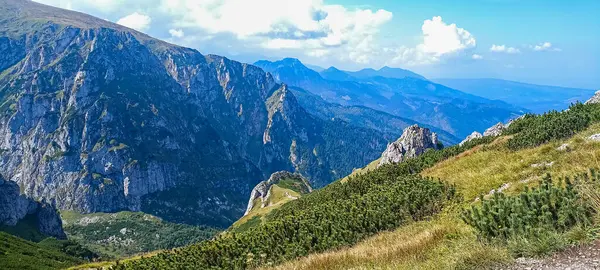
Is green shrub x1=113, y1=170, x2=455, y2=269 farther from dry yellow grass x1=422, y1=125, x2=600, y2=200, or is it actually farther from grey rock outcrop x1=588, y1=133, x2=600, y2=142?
grey rock outcrop x1=588, y1=133, x2=600, y2=142

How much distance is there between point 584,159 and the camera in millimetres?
17188

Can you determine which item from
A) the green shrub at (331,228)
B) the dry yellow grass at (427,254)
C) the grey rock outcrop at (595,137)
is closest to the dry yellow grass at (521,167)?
the grey rock outcrop at (595,137)

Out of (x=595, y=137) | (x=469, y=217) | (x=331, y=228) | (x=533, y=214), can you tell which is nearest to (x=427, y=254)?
(x=469, y=217)

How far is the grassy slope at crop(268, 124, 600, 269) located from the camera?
9.41 metres

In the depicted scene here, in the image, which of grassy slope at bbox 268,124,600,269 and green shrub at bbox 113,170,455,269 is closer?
grassy slope at bbox 268,124,600,269

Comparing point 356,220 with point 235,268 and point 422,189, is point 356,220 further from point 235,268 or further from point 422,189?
point 235,268

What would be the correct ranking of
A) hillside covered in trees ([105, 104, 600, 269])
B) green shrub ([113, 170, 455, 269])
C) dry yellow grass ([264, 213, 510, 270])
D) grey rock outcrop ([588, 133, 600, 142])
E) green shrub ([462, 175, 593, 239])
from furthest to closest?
grey rock outcrop ([588, 133, 600, 142]) → green shrub ([113, 170, 455, 269]) → green shrub ([462, 175, 593, 239]) → hillside covered in trees ([105, 104, 600, 269]) → dry yellow grass ([264, 213, 510, 270])

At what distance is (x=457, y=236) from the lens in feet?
39.1

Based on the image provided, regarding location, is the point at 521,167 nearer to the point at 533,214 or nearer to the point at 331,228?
the point at 331,228

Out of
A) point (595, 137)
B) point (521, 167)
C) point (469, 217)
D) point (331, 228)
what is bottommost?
point (331, 228)

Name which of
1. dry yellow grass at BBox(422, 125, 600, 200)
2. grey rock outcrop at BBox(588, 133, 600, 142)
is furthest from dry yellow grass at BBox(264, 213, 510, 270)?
grey rock outcrop at BBox(588, 133, 600, 142)

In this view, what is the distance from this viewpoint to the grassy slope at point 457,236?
9.41 m

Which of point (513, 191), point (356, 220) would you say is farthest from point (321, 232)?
point (513, 191)

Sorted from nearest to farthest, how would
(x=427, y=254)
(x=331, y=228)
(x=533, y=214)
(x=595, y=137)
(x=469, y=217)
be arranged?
1. (x=533, y=214)
2. (x=427, y=254)
3. (x=469, y=217)
4. (x=331, y=228)
5. (x=595, y=137)
